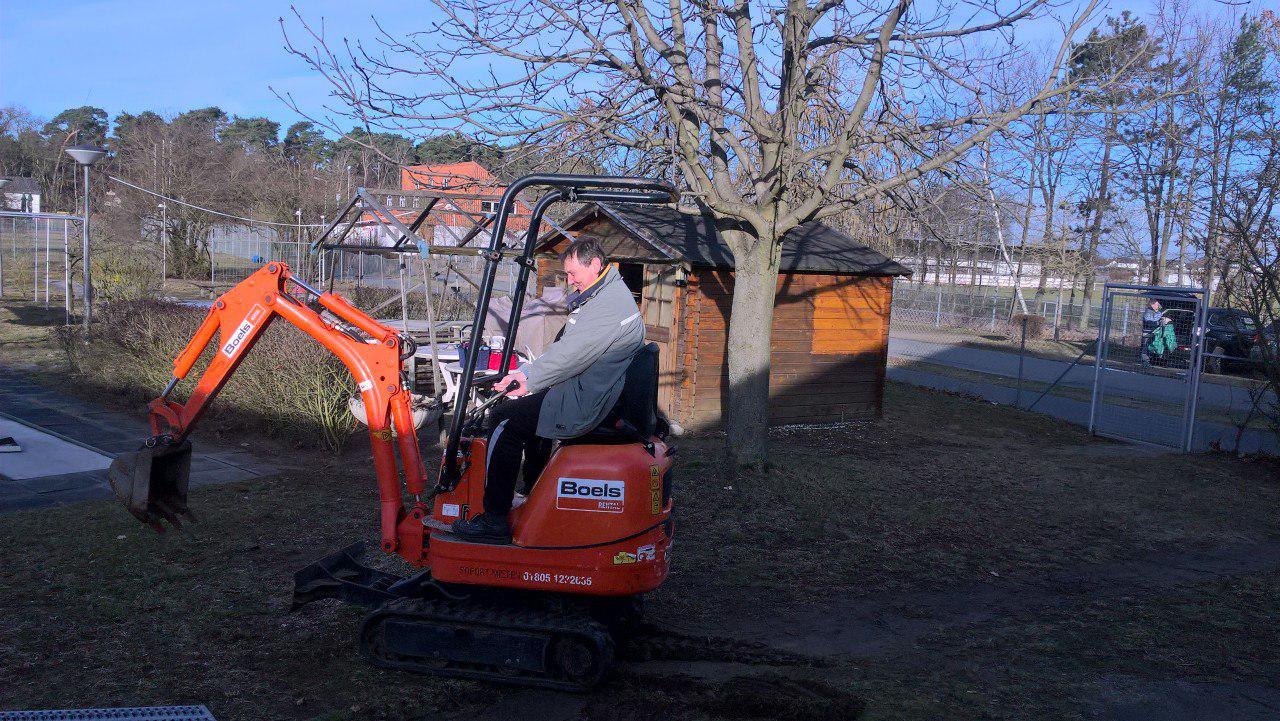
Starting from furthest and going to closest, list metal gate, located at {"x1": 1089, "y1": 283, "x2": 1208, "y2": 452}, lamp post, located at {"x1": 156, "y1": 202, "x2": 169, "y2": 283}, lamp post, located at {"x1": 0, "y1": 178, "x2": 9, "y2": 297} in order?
lamp post, located at {"x1": 156, "y1": 202, "x2": 169, "y2": 283}, lamp post, located at {"x1": 0, "y1": 178, "x2": 9, "y2": 297}, metal gate, located at {"x1": 1089, "y1": 283, "x2": 1208, "y2": 452}

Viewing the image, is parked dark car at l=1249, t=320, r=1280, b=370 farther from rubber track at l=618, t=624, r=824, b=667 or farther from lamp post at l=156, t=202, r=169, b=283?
lamp post at l=156, t=202, r=169, b=283

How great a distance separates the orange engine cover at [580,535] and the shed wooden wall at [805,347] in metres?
6.60

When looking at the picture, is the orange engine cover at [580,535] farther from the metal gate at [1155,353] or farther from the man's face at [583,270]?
the metal gate at [1155,353]

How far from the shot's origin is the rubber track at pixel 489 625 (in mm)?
4441

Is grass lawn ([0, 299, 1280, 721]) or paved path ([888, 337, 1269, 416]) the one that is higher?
paved path ([888, 337, 1269, 416])

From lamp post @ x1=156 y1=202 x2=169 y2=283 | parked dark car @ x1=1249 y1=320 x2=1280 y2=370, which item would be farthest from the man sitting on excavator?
lamp post @ x1=156 y1=202 x2=169 y2=283

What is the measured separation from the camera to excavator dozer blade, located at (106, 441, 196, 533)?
5.16 m

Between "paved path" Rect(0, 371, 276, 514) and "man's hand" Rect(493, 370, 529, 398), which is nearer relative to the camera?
"man's hand" Rect(493, 370, 529, 398)

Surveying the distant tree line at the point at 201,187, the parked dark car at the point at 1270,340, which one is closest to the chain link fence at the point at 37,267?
the distant tree line at the point at 201,187

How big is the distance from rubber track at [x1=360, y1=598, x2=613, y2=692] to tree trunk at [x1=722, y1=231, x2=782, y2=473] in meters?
4.57

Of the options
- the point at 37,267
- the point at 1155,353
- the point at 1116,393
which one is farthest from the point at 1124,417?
the point at 37,267

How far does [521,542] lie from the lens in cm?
459

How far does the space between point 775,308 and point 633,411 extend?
7532 mm

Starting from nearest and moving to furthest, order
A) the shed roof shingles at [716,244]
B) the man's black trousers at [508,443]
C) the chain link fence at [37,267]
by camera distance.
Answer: the man's black trousers at [508,443]
the shed roof shingles at [716,244]
the chain link fence at [37,267]
